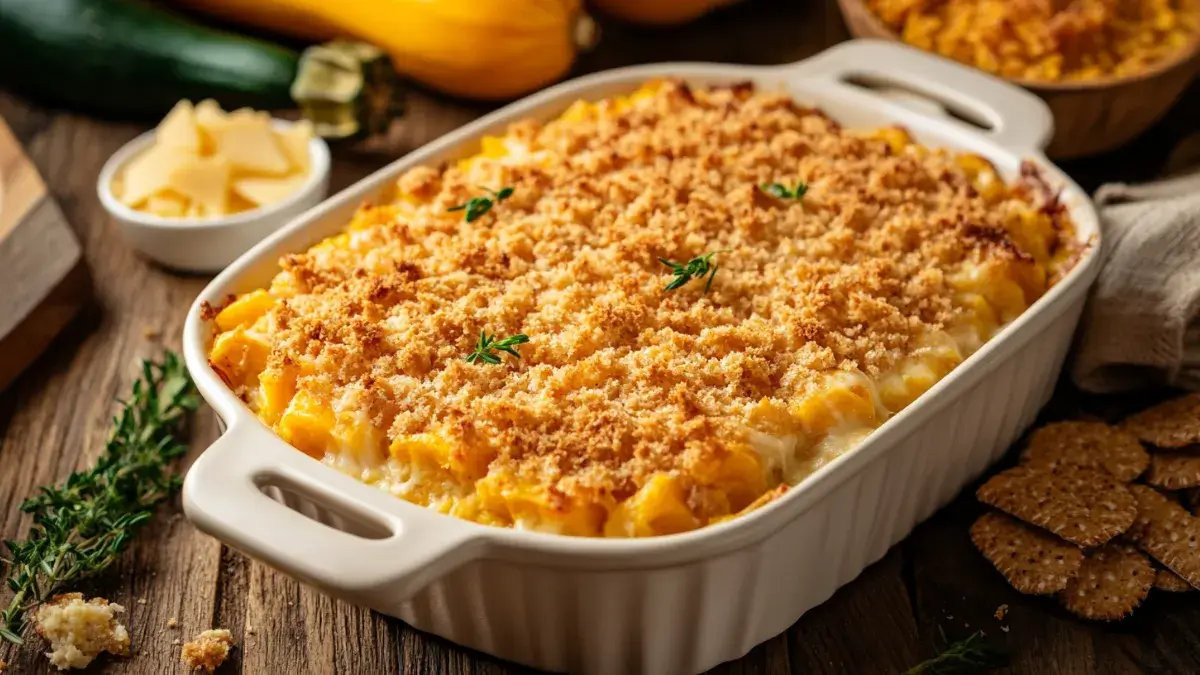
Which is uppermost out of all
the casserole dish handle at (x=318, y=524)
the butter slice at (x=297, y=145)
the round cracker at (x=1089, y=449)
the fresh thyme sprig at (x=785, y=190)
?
the fresh thyme sprig at (x=785, y=190)

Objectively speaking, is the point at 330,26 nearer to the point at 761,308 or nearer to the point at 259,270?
the point at 259,270

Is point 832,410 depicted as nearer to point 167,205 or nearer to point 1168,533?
point 1168,533

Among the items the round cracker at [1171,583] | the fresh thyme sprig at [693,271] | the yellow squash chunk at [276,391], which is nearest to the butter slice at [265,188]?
the yellow squash chunk at [276,391]

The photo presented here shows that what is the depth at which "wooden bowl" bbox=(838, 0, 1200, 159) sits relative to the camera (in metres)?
2.89

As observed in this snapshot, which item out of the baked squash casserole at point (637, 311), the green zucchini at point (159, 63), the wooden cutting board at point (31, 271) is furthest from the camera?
the green zucchini at point (159, 63)

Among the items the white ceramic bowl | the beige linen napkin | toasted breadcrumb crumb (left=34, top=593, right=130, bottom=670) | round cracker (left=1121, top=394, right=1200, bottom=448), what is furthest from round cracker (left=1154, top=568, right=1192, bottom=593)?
the white ceramic bowl

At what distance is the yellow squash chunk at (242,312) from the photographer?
2137 mm

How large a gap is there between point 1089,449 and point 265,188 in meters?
1.98

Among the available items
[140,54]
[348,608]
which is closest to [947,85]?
[348,608]

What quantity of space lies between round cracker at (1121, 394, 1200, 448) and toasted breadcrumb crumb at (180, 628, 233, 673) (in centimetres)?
177

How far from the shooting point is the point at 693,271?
2178mm

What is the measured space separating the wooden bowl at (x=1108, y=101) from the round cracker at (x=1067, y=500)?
1069 millimetres

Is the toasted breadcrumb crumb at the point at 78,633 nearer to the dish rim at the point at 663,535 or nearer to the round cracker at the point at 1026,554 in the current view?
the dish rim at the point at 663,535

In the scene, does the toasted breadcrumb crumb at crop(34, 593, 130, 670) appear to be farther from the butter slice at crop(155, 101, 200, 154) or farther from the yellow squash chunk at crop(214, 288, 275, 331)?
the butter slice at crop(155, 101, 200, 154)
